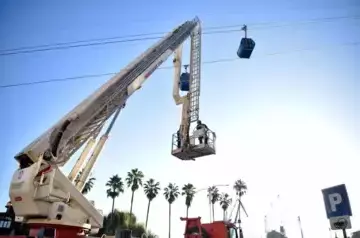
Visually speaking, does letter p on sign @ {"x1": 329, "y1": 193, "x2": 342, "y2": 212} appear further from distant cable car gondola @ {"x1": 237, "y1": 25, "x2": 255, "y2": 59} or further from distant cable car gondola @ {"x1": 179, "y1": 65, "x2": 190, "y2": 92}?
distant cable car gondola @ {"x1": 179, "y1": 65, "x2": 190, "y2": 92}

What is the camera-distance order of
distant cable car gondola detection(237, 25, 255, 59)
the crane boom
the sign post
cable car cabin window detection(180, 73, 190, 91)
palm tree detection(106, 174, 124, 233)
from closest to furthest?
the sign post < the crane boom < distant cable car gondola detection(237, 25, 255, 59) < cable car cabin window detection(180, 73, 190, 91) < palm tree detection(106, 174, 124, 233)

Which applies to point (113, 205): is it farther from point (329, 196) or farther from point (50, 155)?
point (329, 196)

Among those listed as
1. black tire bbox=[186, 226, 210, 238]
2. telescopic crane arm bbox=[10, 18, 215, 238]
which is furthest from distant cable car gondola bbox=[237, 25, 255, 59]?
black tire bbox=[186, 226, 210, 238]

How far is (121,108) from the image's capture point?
14031 mm

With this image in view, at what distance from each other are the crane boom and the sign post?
8.74 m

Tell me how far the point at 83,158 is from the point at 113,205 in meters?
54.8

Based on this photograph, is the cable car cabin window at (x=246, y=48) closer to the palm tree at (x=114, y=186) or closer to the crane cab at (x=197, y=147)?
the crane cab at (x=197, y=147)

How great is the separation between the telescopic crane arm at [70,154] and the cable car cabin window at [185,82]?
3078 mm

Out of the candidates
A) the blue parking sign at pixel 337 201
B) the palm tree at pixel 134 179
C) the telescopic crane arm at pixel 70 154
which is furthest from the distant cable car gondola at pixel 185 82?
the palm tree at pixel 134 179

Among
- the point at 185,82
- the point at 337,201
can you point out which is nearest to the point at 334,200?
the point at 337,201

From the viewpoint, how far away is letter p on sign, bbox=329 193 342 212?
6.95 metres

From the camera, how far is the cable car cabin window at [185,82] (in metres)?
18.4

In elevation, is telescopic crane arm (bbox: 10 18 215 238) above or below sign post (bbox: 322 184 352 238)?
above

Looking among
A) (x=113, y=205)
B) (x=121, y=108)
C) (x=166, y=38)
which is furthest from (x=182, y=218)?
(x=113, y=205)
